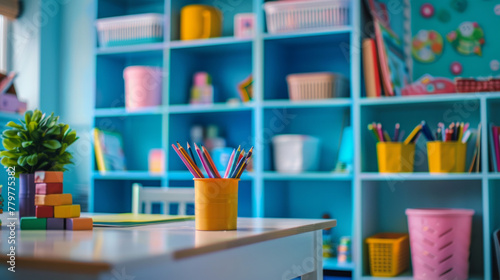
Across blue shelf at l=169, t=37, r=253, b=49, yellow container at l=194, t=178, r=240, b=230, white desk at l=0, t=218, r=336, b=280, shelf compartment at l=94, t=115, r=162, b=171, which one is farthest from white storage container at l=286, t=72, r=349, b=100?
yellow container at l=194, t=178, r=240, b=230

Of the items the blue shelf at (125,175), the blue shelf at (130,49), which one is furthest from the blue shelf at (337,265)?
the blue shelf at (130,49)

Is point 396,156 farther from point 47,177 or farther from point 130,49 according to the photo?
point 47,177

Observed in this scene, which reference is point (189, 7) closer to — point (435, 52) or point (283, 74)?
point (283, 74)

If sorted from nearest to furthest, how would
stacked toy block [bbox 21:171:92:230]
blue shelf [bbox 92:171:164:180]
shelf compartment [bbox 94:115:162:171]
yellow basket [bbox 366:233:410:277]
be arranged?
stacked toy block [bbox 21:171:92:230], yellow basket [bbox 366:233:410:277], blue shelf [bbox 92:171:164:180], shelf compartment [bbox 94:115:162:171]

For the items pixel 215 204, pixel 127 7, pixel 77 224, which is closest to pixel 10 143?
pixel 77 224

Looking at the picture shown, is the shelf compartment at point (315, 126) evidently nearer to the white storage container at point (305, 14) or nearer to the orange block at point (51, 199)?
the white storage container at point (305, 14)

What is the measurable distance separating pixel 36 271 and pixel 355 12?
83.2 inches

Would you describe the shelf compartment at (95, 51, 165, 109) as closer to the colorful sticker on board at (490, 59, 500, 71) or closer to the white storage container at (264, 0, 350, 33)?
the white storage container at (264, 0, 350, 33)

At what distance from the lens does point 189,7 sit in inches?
123

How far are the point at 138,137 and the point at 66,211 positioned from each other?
217 centimetres

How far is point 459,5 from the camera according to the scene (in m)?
2.81

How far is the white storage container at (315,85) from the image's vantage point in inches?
111

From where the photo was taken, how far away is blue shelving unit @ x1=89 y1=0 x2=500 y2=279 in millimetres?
2666

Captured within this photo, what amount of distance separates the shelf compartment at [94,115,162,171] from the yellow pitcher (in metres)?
0.58
